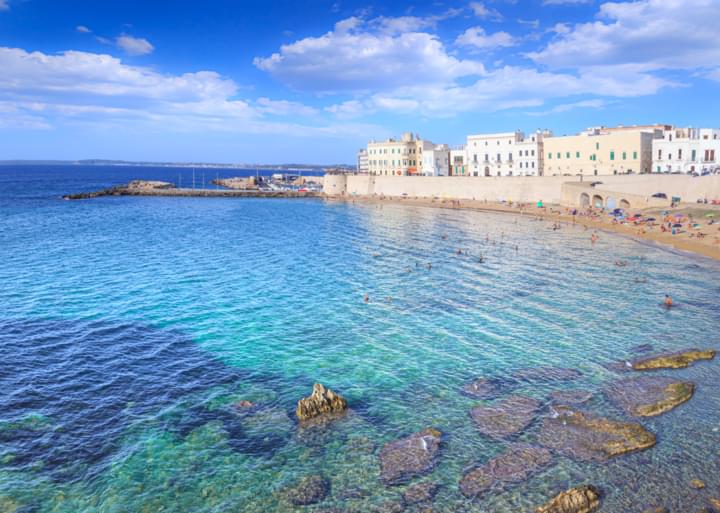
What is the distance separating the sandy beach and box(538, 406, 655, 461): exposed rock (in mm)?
34847

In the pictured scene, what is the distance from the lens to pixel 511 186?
8756 centimetres

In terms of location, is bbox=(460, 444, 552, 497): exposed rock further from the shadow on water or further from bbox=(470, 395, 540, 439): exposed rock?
the shadow on water

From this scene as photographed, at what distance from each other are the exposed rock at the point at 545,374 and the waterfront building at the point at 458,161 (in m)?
88.9

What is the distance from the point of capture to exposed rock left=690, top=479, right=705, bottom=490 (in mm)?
13695

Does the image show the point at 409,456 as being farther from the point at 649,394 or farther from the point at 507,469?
the point at 649,394

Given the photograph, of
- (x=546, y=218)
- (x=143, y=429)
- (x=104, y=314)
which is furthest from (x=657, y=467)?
(x=546, y=218)

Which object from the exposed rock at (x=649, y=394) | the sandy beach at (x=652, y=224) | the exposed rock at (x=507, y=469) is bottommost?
the exposed rock at (x=507, y=469)

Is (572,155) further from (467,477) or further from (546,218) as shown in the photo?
(467,477)

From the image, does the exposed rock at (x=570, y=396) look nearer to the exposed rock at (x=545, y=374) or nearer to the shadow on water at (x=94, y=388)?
the exposed rock at (x=545, y=374)

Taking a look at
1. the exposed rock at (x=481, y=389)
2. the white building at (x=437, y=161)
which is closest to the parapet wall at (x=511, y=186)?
the white building at (x=437, y=161)

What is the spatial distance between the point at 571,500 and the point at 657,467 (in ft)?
11.6

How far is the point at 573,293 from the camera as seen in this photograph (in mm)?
33906

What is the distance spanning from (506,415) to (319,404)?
652cm

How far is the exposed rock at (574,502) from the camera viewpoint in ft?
42.4
